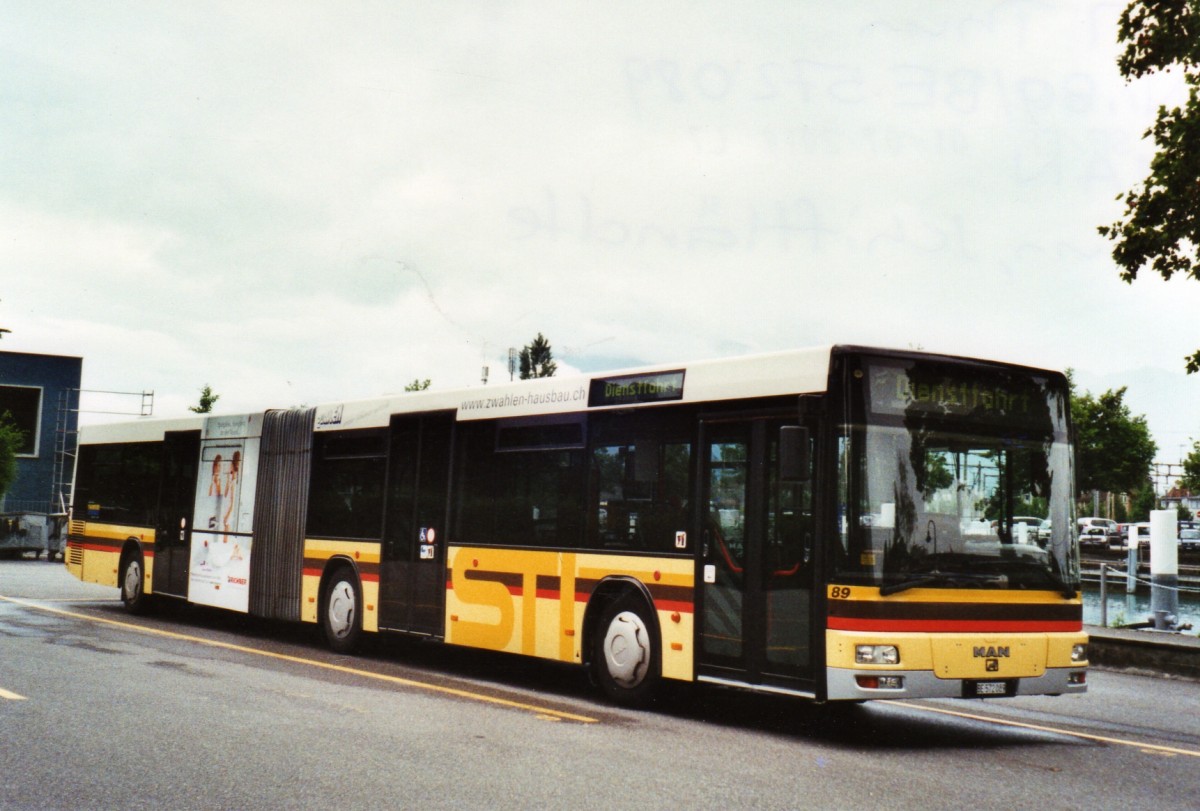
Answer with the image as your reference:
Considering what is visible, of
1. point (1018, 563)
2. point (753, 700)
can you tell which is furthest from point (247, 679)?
point (1018, 563)

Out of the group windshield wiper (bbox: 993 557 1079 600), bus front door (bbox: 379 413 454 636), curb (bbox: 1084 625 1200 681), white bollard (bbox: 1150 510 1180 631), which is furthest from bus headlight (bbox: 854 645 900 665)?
white bollard (bbox: 1150 510 1180 631)

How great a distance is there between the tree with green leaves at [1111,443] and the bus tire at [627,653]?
73471 millimetres

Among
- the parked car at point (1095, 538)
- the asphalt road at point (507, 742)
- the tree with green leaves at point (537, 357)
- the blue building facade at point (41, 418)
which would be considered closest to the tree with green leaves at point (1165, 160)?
the asphalt road at point (507, 742)

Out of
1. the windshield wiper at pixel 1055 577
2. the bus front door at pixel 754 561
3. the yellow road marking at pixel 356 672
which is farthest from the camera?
the yellow road marking at pixel 356 672

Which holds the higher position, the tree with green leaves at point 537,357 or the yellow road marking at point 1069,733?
the tree with green leaves at point 537,357

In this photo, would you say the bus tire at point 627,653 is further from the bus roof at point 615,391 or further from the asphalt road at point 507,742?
the bus roof at point 615,391

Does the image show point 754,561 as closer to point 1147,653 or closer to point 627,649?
point 627,649

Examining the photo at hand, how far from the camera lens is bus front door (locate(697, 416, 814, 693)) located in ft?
30.1

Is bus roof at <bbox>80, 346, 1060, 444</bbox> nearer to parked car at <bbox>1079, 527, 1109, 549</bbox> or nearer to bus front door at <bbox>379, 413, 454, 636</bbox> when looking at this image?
bus front door at <bbox>379, 413, 454, 636</bbox>

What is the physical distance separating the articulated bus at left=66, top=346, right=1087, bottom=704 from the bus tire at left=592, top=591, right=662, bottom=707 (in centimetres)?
2

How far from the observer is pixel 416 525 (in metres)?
13.6

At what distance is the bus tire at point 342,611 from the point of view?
14414 millimetres

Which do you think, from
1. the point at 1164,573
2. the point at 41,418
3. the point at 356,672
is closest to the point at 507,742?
the point at 356,672

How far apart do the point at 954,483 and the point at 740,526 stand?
65.2 inches
